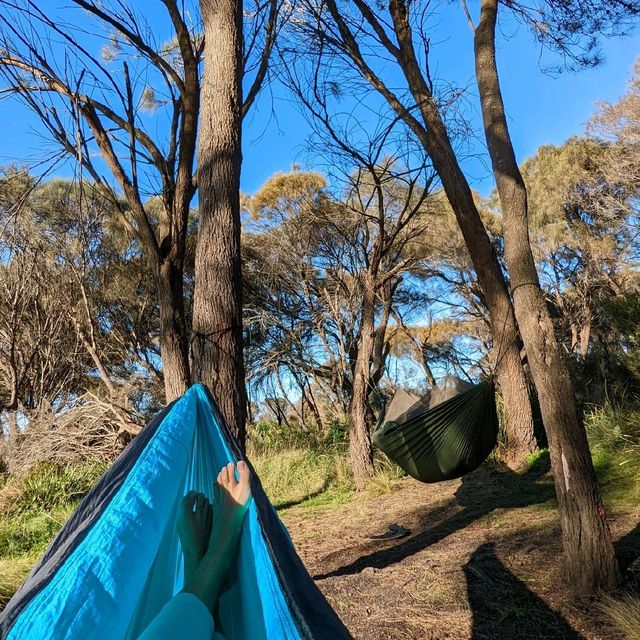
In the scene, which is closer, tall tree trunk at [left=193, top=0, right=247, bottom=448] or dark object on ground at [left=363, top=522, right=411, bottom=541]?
tall tree trunk at [left=193, top=0, right=247, bottom=448]

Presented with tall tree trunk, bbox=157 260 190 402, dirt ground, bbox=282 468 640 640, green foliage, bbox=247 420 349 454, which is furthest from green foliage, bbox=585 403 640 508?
green foliage, bbox=247 420 349 454

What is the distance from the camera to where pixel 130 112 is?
11.1 ft

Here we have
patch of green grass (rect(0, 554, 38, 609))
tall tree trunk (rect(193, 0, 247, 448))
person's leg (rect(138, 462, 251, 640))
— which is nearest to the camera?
person's leg (rect(138, 462, 251, 640))

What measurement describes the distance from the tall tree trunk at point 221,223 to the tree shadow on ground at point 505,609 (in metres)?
1.17

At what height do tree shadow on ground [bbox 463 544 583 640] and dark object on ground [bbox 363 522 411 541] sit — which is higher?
dark object on ground [bbox 363 522 411 541]

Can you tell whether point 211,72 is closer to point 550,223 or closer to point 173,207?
point 173,207

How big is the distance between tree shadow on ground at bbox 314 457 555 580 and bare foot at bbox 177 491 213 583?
184 cm

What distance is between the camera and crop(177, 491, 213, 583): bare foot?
4.04 feet

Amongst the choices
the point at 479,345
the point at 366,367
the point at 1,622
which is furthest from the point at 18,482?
the point at 479,345

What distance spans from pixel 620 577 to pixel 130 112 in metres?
3.43

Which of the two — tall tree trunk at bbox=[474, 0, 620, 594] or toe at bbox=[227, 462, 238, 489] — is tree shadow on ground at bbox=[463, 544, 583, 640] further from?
toe at bbox=[227, 462, 238, 489]

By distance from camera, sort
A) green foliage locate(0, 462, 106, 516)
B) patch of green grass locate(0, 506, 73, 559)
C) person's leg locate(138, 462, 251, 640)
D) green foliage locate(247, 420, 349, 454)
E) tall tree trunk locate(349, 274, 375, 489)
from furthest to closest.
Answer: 1. green foliage locate(247, 420, 349, 454)
2. green foliage locate(0, 462, 106, 516)
3. tall tree trunk locate(349, 274, 375, 489)
4. patch of green grass locate(0, 506, 73, 559)
5. person's leg locate(138, 462, 251, 640)

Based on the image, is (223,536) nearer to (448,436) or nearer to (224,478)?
(224,478)

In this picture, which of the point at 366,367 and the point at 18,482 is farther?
the point at 18,482
